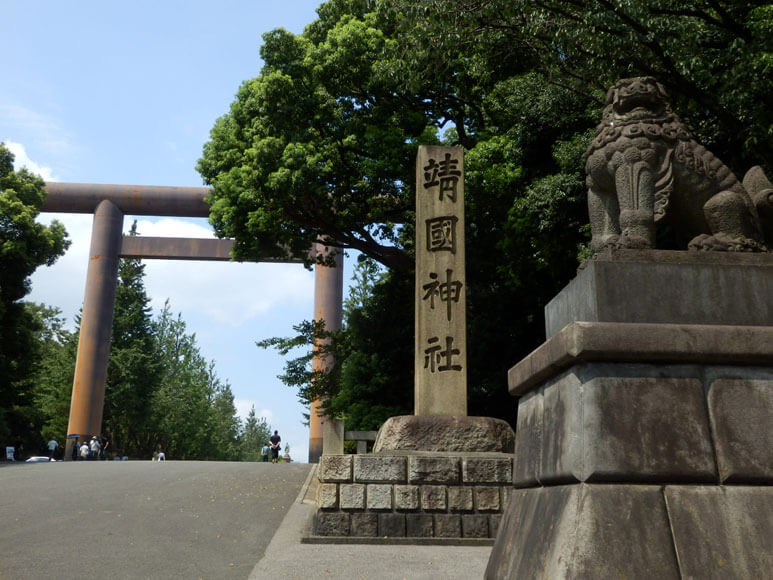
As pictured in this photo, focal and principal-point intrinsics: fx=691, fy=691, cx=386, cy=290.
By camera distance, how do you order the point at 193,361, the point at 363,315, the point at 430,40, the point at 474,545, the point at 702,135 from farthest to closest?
the point at 193,361
the point at 363,315
the point at 430,40
the point at 702,135
the point at 474,545

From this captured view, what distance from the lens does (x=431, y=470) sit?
269 inches

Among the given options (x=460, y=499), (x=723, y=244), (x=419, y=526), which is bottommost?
(x=419, y=526)

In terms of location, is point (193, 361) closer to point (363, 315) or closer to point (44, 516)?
point (363, 315)

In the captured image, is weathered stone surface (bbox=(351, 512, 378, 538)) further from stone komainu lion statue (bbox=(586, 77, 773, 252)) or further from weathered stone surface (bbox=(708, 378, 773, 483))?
weathered stone surface (bbox=(708, 378, 773, 483))

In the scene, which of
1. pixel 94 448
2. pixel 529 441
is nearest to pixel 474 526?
pixel 529 441

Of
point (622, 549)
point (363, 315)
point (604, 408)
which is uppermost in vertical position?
point (363, 315)

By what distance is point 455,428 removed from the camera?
295 inches

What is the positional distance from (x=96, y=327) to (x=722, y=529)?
2232 cm

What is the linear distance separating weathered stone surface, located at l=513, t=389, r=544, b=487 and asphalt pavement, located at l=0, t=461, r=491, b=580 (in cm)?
216

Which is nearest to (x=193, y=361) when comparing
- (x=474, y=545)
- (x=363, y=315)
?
(x=363, y=315)

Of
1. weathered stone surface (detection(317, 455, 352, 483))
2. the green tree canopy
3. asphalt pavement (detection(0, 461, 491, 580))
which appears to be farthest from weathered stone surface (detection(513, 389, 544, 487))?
the green tree canopy

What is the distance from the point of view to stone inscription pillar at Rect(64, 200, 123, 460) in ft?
70.7

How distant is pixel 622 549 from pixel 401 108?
1379 centimetres

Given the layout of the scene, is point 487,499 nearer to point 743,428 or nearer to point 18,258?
point 743,428
